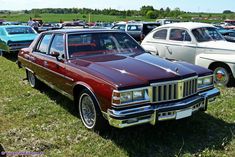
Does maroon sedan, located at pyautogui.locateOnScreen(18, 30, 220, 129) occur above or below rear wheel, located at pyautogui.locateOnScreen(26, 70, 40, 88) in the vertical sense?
above

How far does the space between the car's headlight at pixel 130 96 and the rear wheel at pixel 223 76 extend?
4.43 meters

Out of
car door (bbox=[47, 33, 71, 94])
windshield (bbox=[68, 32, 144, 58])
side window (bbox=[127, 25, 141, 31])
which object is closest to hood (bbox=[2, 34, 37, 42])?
car door (bbox=[47, 33, 71, 94])

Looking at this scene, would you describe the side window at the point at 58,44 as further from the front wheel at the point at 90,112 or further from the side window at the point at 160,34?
the side window at the point at 160,34

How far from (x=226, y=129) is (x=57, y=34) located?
3.63 metres

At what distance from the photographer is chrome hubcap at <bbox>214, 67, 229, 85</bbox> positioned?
7.98 metres

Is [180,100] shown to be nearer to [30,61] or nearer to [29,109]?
[29,109]

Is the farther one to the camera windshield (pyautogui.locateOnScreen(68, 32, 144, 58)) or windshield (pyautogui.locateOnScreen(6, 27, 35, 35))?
windshield (pyautogui.locateOnScreen(6, 27, 35, 35))

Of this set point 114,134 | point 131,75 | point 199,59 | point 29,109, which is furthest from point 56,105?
point 199,59

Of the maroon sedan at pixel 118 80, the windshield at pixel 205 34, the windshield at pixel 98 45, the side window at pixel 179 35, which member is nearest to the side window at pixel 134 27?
the side window at pixel 179 35

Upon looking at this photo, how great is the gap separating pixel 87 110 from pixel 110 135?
561 millimetres

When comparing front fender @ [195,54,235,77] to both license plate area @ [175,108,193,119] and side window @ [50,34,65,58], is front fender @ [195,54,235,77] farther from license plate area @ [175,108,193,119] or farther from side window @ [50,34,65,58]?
side window @ [50,34,65,58]

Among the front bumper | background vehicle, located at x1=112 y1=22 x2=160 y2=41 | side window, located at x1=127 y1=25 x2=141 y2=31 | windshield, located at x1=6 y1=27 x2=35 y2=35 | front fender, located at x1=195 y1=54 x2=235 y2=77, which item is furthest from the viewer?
side window, located at x1=127 y1=25 x2=141 y2=31

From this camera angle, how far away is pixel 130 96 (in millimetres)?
4207

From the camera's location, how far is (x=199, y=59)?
28.0 feet
